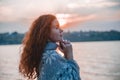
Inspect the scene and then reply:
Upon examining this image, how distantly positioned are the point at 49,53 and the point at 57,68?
0.05 metres

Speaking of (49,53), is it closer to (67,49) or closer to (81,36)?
(67,49)

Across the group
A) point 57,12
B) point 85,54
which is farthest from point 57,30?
point 85,54

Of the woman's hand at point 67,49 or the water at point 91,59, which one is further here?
the water at point 91,59

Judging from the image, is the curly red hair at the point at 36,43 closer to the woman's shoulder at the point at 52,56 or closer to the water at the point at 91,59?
the woman's shoulder at the point at 52,56

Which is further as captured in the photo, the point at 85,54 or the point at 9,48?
the point at 85,54

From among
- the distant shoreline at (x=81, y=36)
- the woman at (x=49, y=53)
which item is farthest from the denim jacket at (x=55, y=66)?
the distant shoreline at (x=81, y=36)

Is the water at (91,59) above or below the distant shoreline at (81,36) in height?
below

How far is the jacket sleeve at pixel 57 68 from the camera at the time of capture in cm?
103

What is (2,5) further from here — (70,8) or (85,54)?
(85,54)

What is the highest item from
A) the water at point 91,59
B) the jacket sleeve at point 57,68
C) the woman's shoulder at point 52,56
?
the woman's shoulder at point 52,56

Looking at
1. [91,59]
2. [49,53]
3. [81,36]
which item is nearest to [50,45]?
[49,53]

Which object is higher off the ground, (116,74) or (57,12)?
(57,12)

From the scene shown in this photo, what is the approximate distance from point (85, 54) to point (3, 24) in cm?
97

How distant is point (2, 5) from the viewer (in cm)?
302
